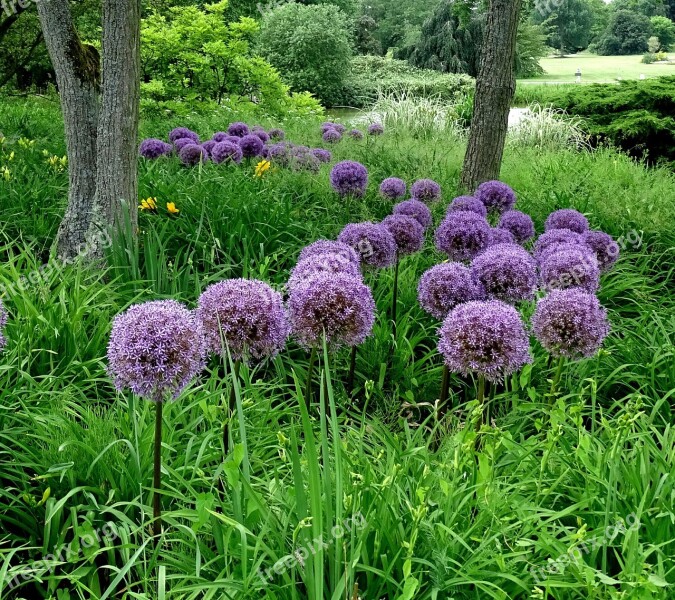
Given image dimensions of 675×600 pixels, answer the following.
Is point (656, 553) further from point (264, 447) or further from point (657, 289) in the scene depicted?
point (657, 289)

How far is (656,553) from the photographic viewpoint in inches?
75.4

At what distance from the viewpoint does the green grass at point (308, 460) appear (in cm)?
169

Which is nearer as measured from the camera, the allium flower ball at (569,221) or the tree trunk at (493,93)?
the allium flower ball at (569,221)

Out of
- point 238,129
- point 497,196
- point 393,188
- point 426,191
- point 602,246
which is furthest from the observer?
point 238,129

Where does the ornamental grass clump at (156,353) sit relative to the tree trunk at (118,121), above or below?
below

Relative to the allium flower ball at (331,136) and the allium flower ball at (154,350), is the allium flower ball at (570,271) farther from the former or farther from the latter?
the allium flower ball at (331,136)

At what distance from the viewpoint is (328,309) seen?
2.22 meters

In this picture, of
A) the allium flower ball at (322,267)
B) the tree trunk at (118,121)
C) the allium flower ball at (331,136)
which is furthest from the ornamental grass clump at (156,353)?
the allium flower ball at (331,136)

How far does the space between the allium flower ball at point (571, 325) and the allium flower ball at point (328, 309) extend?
0.71m

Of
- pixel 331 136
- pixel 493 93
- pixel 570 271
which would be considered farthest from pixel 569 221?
pixel 331 136

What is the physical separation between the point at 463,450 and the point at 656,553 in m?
0.63

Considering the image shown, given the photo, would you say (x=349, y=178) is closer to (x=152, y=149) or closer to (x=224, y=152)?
(x=224, y=152)

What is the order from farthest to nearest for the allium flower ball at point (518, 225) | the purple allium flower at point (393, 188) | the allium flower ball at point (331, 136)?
1. the allium flower ball at point (331, 136)
2. the purple allium flower at point (393, 188)
3. the allium flower ball at point (518, 225)

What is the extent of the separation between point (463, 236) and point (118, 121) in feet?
7.40
